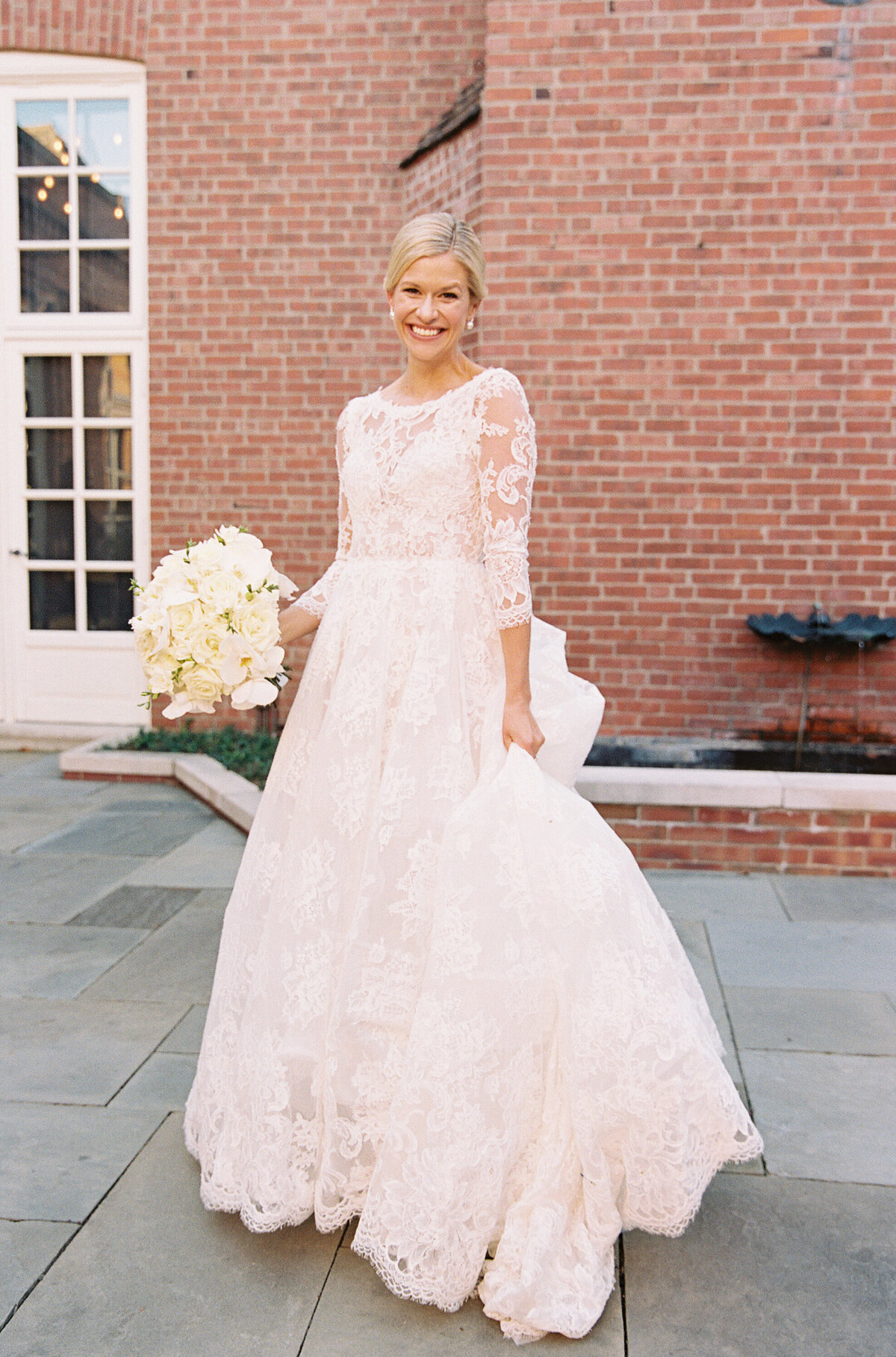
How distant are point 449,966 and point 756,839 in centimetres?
279

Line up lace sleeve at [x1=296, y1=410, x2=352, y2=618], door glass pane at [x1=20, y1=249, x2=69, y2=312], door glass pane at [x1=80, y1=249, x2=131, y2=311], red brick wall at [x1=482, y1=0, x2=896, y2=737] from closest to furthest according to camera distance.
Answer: lace sleeve at [x1=296, y1=410, x2=352, y2=618], red brick wall at [x1=482, y1=0, x2=896, y2=737], door glass pane at [x1=80, y1=249, x2=131, y2=311], door glass pane at [x1=20, y1=249, x2=69, y2=312]

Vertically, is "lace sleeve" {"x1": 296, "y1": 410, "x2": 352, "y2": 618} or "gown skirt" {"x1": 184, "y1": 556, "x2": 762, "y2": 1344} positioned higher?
"lace sleeve" {"x1": 296, "y1": 410, "x2": 352, "y2": 618}

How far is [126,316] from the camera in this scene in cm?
671

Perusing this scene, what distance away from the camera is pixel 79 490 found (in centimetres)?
691

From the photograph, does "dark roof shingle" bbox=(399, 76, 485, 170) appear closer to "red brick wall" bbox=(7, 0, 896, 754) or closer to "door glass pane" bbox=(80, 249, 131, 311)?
"red brick wall" bbox=(7, 0, 896, 754)

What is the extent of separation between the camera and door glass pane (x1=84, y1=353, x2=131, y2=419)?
6793mm

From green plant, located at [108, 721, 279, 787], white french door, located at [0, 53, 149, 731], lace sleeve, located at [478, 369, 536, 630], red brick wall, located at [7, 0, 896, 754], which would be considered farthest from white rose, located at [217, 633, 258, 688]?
white french door, located at [0, 53, 149, 731]

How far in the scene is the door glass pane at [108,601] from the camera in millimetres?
6965

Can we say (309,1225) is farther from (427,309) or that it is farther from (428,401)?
(427,309)

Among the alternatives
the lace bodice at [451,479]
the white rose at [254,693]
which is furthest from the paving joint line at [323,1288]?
the lace bodice at [451,479]

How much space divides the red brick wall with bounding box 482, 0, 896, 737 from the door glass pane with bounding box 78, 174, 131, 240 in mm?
2470

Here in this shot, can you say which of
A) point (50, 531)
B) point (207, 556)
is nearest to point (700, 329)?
point (207, 556)

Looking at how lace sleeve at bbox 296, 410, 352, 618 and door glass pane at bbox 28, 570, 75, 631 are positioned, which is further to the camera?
door glass pane at bbox 28, 570, 75, 631

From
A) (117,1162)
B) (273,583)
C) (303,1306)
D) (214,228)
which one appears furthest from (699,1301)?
(214,228)
